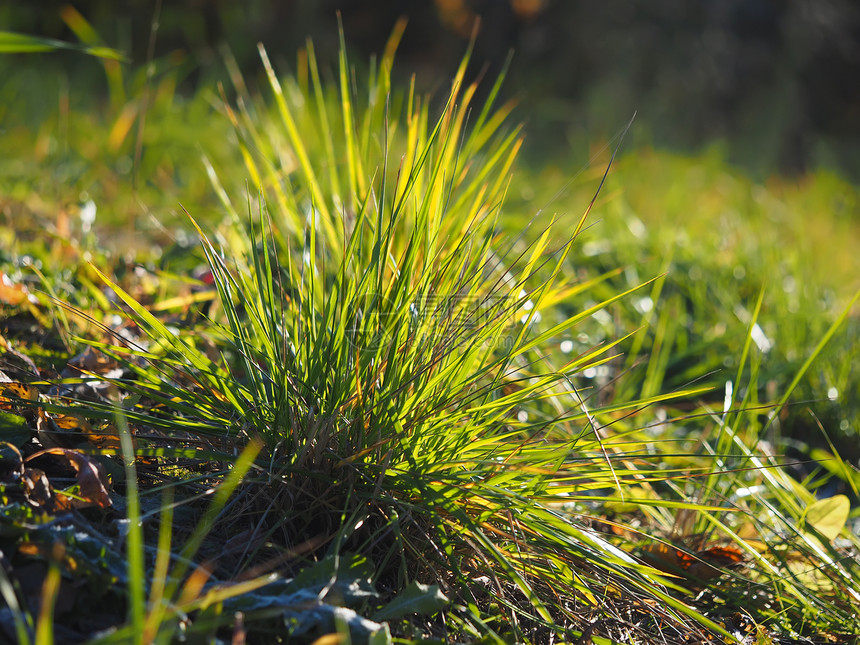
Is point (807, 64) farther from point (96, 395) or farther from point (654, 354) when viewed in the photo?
point (96, 395)

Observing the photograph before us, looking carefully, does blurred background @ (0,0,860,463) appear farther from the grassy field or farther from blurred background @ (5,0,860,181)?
the grassy field

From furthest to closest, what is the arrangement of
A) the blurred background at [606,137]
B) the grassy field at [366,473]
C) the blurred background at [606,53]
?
1. the blurred background at [606,53]
2. the blurred background at [606,137]
3. the grassy field at [366,473]

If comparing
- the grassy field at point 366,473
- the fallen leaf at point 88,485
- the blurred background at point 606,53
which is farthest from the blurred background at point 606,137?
the fallen leaf at point 88,485

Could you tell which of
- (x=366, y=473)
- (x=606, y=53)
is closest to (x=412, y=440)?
(x=366, y=473)

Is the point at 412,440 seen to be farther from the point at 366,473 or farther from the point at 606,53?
the point at 606,53

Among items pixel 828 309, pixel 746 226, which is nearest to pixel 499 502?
pixel 828 309

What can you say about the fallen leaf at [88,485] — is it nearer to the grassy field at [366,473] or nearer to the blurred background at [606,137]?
the grassy field at [366,473]

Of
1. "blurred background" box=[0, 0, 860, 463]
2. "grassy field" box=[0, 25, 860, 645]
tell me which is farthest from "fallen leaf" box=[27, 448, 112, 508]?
"blurred background" box=[0, 0, 860, 463]

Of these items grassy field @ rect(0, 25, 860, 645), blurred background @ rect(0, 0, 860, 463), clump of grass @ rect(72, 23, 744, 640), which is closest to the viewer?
grassy field @ rect(0, 25, 860, 645)
